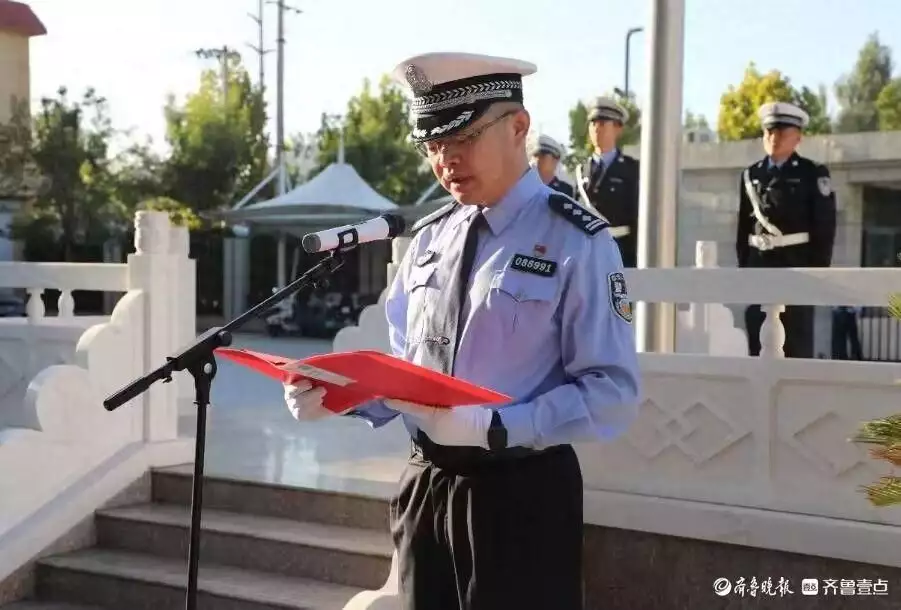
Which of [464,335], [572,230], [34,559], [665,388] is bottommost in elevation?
[34,559]

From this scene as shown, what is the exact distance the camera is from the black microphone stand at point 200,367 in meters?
1.94

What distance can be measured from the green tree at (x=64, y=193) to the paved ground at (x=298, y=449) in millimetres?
13828

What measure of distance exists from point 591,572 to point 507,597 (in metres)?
1.52

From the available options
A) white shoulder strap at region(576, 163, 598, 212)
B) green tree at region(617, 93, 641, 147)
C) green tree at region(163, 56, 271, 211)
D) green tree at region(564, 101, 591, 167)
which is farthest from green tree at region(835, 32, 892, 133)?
white shoulder strap at region(576, 163, 598, 212)

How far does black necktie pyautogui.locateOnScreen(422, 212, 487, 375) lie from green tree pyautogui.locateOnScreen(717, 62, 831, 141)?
1811 centimetres

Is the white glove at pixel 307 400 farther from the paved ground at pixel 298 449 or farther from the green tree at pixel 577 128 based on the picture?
the green tree at pixel 577 128

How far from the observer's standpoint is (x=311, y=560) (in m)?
3.63

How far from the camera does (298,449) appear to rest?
489cm

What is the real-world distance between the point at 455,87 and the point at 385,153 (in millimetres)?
24035

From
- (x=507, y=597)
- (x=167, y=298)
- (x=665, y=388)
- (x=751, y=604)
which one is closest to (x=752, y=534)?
(x=751, y=604)

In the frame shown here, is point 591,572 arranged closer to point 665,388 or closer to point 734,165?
point 665,388

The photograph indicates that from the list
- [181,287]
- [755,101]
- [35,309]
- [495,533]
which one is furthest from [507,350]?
[755,101]

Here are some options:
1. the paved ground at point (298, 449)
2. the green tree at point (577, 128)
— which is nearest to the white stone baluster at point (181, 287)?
the paved ground at point (298, 449)

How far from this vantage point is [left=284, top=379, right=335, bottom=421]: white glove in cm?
172
